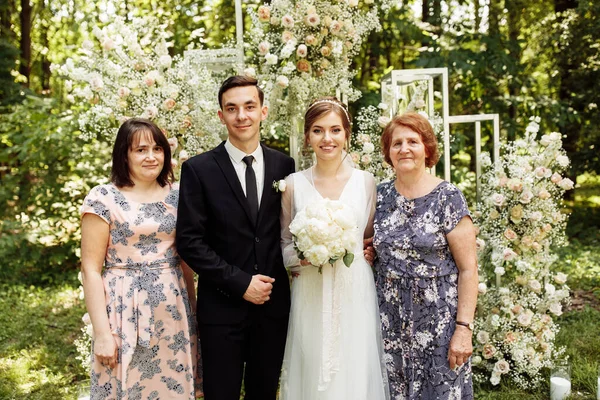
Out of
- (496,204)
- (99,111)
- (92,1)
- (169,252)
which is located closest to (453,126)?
(496,204)

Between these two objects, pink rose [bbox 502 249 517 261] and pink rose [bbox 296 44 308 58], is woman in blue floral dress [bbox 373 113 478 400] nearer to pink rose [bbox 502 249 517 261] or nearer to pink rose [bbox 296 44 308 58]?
pink rose [bbox 296 44 308 58]

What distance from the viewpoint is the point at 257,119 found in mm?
2629

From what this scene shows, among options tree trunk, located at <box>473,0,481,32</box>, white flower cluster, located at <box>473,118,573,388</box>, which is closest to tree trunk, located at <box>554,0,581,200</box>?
tree trunk, located at <box>473,0,481,32</box>

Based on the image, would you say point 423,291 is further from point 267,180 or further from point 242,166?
point 242,166

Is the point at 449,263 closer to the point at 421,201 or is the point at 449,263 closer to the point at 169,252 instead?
the point at 421,201

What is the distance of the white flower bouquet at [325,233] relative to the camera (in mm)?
2355

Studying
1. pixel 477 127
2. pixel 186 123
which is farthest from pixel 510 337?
pixel 186 123

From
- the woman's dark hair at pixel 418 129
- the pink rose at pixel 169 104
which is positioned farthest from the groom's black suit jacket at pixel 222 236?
the pink rose at pixel 169 104

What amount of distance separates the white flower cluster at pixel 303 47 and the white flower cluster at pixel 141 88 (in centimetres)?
50

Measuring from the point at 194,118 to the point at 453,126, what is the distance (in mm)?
5623

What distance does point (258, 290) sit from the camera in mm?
2498

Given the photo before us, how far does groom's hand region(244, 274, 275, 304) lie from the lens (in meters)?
2.49

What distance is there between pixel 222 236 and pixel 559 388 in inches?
104

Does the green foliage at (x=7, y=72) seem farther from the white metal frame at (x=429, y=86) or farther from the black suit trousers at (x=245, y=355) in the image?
the black suit trousers at (x=245, y=355)
